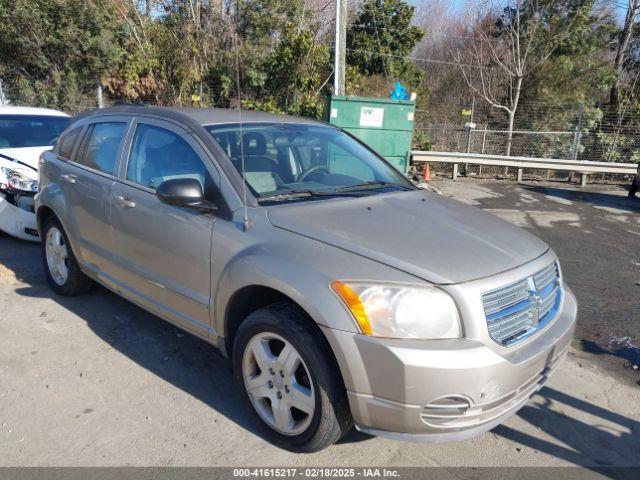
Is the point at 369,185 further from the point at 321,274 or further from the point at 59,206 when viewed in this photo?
the point at 59,206

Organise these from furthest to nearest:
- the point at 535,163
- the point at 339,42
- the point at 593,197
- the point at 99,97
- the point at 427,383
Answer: the point at 99,97, the point at 535,163, the point at 339,42, the point at 593,197, the point at 427,383

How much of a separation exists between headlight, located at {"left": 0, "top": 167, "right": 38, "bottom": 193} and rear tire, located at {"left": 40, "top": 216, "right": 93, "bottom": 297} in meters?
1.53

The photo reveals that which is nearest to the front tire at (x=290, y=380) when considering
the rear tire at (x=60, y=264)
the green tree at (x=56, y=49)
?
the rear tire at (x=60, y=264)

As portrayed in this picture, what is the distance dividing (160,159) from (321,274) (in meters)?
1.73

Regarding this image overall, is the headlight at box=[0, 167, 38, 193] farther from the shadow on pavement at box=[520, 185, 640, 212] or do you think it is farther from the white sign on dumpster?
the shadow on pavement at box=[520, 185, 640, 212]

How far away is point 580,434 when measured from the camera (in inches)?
122

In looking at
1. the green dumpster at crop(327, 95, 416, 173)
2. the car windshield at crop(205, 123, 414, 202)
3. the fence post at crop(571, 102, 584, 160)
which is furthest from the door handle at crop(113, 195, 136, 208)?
the fence post at crop(571, 102, 584, 160)

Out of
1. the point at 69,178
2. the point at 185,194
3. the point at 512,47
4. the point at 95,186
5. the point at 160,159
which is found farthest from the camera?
the point at 512,47

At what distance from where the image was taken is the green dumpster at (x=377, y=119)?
412 inches

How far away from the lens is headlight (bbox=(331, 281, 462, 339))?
2.41 metres

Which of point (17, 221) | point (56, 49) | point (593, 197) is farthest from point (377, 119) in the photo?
point (56, 49)

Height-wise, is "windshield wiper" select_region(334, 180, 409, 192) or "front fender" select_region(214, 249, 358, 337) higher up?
"windshield wiper" select_region(334, 180, 409, 192)

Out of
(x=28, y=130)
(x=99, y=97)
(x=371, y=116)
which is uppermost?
(x=99, y=97)

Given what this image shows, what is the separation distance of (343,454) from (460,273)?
1.14 metres
